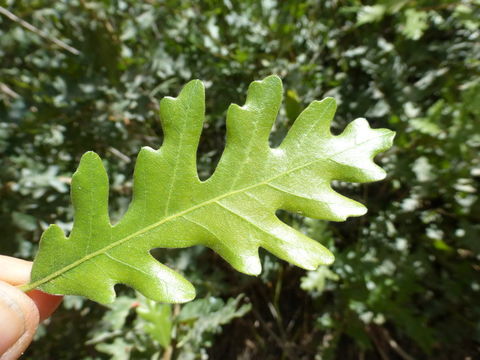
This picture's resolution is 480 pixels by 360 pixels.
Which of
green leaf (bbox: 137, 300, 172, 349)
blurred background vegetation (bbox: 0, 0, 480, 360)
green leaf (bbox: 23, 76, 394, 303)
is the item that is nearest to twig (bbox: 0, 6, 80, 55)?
blurred background vegetation (bbox: 0, 0, 480, 360)

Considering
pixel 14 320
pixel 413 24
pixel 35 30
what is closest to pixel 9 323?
pixel 14 320

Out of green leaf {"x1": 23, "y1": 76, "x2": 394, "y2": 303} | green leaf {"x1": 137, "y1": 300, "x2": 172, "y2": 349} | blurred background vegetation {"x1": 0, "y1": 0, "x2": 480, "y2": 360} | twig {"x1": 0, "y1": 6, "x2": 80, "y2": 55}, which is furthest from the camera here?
twig {"x1": 0, "y1": 6, "x2": 80, "y2": 55}

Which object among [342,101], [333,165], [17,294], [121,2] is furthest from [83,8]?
[333,165]

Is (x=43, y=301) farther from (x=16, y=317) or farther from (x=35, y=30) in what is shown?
(x=35, y=30)

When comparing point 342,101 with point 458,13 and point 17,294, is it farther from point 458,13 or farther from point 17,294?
point 17,294

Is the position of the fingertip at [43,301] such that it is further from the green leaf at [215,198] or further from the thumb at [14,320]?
the green leaf at [215,198]

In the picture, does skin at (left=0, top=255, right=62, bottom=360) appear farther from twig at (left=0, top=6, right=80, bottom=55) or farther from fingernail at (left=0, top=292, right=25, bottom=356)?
twig at (left=0, top=6, right=80, bottom=55)
